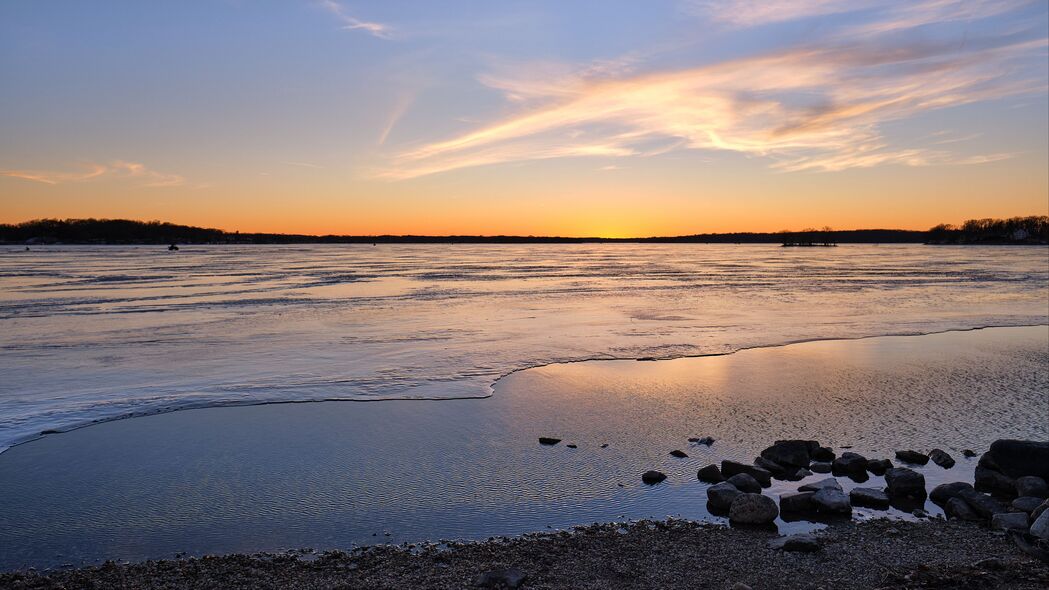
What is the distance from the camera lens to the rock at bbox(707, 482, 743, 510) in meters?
7.32

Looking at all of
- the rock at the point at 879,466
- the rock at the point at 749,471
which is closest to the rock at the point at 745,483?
the rock at the point at 749,471

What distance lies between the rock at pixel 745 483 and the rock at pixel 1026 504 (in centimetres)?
264

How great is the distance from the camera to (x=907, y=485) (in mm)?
7676

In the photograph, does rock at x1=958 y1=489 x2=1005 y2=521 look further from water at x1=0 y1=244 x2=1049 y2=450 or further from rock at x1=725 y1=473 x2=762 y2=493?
water at x1=0 y1=244 x2=1049 y2=450

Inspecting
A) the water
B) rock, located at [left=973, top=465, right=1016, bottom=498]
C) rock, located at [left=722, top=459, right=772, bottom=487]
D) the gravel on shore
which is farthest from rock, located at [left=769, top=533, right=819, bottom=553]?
the water

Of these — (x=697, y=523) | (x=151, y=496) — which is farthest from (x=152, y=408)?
(x=697, y=523)

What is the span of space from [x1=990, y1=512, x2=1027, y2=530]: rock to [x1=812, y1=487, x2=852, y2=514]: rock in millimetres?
1359

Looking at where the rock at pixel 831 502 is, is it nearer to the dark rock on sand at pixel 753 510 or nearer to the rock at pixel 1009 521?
the dark rock on sand at pixel 753 510

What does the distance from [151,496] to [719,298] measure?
29.1 meters

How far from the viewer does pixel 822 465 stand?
28.0ft

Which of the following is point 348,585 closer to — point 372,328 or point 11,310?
point 372,328

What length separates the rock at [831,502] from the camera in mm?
7191

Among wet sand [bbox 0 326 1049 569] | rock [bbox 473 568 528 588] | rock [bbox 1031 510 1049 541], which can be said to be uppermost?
rock [bbox 1031 510 1049 541]

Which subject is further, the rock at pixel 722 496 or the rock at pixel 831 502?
the rock at pixel 722 496
